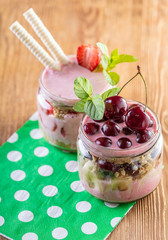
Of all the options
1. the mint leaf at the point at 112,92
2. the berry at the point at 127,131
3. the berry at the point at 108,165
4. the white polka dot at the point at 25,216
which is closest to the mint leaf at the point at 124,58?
the mint leaf at the point at 112,92

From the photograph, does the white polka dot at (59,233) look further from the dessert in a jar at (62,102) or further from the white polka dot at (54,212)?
the dessert in a jar at (62,102)

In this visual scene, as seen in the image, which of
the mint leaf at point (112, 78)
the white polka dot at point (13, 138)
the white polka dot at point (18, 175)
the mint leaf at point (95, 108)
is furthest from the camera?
the white polka dot at point (13, 138)

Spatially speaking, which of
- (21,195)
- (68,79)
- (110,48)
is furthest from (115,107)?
(110,48)

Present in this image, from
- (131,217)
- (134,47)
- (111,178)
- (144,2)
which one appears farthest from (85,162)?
(144,2)

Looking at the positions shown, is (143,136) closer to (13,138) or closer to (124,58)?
(124,58)

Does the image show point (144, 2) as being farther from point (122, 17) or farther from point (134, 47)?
point (134, 47)
